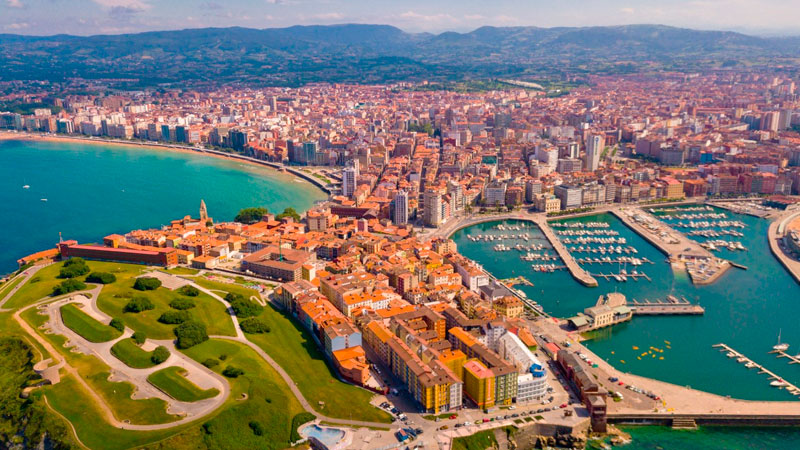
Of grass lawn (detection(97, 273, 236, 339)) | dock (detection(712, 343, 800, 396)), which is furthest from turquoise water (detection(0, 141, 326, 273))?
dock (detection(712, 343, 800, 396))

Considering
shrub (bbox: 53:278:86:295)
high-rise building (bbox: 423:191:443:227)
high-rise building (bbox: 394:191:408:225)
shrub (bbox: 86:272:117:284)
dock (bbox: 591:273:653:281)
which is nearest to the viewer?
shrub (bbox: 53:278:86:295)

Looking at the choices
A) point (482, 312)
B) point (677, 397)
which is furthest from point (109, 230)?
point (677, 397)

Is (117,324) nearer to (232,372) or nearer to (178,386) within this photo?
(178,386)

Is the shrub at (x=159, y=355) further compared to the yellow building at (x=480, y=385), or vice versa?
the shrub at (x=159, y=355)

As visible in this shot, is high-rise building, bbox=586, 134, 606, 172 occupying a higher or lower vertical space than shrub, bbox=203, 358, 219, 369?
higher

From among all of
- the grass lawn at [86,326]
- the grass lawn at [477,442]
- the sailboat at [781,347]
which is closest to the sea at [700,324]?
the sailboat at [781,347]

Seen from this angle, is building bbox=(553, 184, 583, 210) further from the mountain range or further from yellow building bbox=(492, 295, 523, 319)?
the mountain range

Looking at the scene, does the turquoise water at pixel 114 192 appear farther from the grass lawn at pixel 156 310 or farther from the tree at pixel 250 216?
the grass lawn at pixel 156 310
